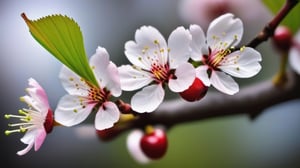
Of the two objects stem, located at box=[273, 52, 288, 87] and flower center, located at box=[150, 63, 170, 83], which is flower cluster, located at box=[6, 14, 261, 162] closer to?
flower center, located at box=[150, 63, 170, 83]

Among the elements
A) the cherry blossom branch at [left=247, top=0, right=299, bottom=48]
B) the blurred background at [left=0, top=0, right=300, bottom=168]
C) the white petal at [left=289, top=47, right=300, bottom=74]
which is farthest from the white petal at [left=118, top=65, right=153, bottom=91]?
the blurred background at [left=0, top=0, right=300, bottom=168]

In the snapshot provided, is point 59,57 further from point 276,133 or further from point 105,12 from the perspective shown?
point 105,12

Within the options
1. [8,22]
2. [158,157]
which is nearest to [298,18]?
[158,157]

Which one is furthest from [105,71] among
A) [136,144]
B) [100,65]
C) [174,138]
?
[174,138]

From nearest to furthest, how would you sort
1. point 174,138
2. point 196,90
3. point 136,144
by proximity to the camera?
point 196,90 < point 136,144 < point 174,138

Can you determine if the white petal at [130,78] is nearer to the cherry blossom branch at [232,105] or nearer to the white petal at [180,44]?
the white petal at [180,44]

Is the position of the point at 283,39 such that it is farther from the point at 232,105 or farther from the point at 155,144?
the point at 155,144

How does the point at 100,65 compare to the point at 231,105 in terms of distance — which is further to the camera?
the point at 231,105
